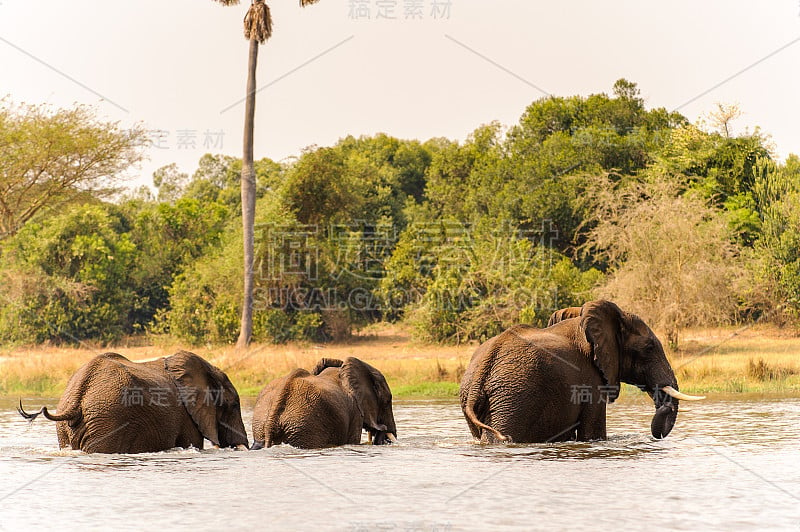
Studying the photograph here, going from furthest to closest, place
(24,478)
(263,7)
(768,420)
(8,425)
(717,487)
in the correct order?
(263,7) → (8,425) → (768,420) → (24,478) → (717,487)

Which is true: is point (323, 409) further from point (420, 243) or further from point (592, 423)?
point (420, 243)

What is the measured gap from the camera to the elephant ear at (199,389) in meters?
13.4

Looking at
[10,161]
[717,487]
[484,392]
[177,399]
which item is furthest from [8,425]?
[10,161]

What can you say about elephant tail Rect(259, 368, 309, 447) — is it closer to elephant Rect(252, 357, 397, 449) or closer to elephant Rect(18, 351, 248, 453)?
elephant Rect(252, 357, 397, 449)

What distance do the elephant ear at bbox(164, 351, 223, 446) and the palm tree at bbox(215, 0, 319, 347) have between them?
73.7 ft

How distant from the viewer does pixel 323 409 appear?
44.5ft

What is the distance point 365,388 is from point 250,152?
23.4m

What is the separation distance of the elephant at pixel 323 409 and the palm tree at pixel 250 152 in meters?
21.6

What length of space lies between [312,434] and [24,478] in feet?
11.1

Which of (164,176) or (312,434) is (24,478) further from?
(164,176)

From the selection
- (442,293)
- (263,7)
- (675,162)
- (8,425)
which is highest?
(263,7)

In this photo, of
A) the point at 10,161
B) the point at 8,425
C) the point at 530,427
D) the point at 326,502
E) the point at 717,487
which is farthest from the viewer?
the point at 10,161

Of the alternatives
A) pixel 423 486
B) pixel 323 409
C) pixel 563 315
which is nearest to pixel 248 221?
pixel 563 315

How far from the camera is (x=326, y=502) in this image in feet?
33.5
